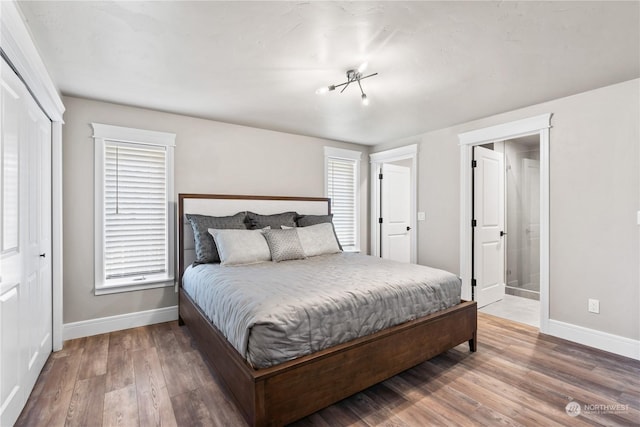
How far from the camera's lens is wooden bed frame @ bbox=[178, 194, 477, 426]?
1.53 metres

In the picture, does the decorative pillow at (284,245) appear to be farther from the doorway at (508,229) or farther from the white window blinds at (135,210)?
the doorway at (508,229)

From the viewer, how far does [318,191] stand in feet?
14.9

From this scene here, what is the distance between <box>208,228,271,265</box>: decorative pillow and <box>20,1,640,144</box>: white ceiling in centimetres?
131

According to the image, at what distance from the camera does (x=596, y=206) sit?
2715 millimetres

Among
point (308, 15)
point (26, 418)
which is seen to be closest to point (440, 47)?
point (308, 15)

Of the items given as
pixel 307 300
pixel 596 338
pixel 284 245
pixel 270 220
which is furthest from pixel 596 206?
pixel 270 220

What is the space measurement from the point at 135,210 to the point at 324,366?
8.60 feet

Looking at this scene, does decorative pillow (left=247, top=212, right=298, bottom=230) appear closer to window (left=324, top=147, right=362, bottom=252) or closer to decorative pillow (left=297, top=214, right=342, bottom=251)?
decorative pillow (left=297, top=214, right=342, bottom=251)

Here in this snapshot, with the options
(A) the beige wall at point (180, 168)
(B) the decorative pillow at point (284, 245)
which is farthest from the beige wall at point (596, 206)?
(A) the beige wall at point (180, 168)

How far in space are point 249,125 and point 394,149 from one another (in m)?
2.15

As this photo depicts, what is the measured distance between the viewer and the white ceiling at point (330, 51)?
1.66 metres

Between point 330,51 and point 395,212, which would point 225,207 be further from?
point 395,212

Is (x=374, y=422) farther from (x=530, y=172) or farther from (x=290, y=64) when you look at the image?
(x=530, y=172)

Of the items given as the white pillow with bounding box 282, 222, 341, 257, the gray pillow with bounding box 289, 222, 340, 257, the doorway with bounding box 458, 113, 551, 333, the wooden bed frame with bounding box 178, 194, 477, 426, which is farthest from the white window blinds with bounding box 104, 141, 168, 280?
the doorway with bounding box 458, 113, 551, 333
